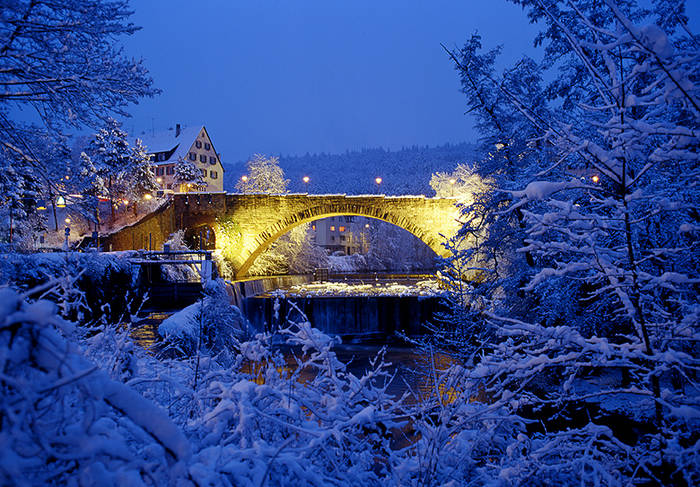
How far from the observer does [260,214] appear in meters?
23.5

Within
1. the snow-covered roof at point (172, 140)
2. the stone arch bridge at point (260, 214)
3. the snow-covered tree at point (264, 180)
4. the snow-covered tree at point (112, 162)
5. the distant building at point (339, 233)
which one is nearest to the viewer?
the stone arch bridge at point (260, 214)

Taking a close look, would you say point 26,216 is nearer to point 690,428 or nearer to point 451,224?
point 451,224

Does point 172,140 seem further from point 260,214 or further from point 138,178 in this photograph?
point 260,214

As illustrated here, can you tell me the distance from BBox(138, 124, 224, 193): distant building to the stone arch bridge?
660 inches

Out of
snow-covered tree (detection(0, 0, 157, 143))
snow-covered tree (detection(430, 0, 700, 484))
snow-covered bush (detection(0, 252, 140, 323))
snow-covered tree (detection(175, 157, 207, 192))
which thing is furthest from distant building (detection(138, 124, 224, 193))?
snow-covered tree (detection(430, 0, 700, 484))

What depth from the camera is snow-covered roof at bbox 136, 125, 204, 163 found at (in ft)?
140

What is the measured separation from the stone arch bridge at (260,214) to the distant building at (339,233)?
104 feet

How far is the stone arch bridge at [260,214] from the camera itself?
23328 millimetres

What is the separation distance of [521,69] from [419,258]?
37.6m

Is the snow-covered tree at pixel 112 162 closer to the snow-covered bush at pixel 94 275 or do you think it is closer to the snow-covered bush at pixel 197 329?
the snow-covered bush at pixel 94 275

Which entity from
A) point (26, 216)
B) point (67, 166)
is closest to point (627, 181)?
point (67, 166)

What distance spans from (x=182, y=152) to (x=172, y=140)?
422cm

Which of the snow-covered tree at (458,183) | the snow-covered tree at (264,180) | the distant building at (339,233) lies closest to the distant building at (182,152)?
the snow-covered tree at (264,180)

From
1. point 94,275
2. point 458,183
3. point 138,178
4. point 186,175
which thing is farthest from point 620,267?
point 186,175
